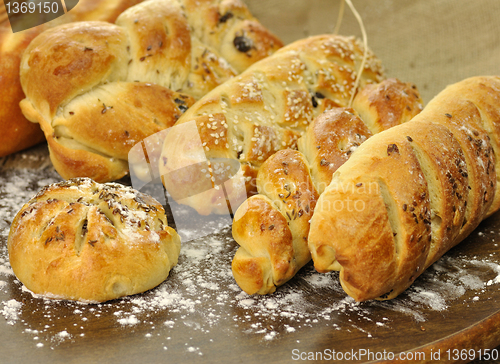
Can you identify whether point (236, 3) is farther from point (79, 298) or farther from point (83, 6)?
point (79, 298)

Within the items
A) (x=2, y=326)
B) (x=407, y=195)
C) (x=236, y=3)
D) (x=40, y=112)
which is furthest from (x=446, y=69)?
(x=2, y=326)

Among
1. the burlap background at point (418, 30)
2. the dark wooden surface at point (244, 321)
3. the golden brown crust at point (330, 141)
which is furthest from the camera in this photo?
the burlap background at point (418, 30)

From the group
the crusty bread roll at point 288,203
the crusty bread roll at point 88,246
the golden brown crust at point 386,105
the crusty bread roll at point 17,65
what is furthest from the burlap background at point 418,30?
the crusty bread roll at point 88,246

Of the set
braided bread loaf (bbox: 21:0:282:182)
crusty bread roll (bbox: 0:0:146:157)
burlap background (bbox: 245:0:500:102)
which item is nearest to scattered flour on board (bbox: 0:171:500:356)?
braided bread loaf (bbox: 21:0:282:182)

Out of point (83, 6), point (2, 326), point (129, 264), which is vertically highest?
point (83, 6)

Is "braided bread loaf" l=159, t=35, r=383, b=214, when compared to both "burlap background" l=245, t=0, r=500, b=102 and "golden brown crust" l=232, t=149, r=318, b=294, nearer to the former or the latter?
"golden brown crust" l=232, t=149, r=318, b=294


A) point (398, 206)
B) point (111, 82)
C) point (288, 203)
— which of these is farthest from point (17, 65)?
Result: point (398, 206)

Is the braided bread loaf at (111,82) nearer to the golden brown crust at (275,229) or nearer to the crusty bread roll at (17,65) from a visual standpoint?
the crusty bread roll at (17,65)
